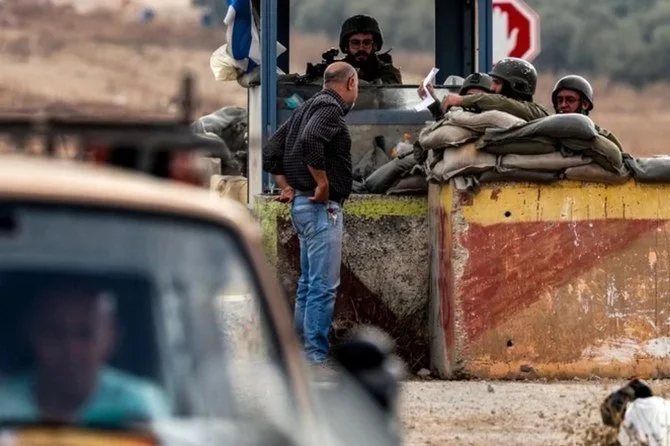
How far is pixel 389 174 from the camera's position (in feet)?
41.5

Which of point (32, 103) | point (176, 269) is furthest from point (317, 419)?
point (32, 103)

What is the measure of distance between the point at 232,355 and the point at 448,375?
7710mm

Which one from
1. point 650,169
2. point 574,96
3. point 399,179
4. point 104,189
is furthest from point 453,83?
point 104,189

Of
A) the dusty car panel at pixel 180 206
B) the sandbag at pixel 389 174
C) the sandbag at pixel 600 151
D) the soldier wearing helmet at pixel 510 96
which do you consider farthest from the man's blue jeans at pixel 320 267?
the dusty car panel at pixel 180 206

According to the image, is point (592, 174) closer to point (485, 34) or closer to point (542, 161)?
point (542, 161)

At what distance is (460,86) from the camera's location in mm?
13391

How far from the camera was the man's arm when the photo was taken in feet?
38.0

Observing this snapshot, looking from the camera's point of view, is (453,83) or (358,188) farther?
(453,83)

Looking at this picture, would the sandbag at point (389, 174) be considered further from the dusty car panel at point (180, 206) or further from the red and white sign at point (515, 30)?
the dusty car panel at point (180, 206)

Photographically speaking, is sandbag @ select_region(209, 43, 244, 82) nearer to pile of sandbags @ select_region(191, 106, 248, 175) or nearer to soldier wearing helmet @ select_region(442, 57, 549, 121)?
soldier wearing helmet @ select_region(442, 57, 549, 121)

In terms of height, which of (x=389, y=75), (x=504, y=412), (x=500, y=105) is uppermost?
(x=389, y=75)

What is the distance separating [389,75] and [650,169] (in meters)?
2.75

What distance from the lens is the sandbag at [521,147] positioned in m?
11.6

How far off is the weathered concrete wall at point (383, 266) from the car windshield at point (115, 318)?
8.35m
